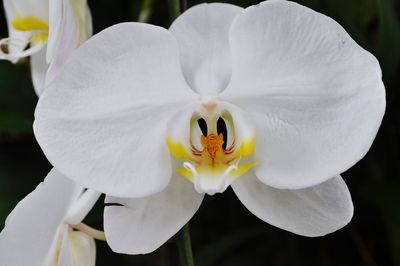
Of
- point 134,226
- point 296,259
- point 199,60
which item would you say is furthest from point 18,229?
point 296,259

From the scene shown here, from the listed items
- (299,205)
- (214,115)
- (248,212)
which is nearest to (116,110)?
(214,115)

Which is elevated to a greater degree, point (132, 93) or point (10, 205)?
point (132, 93)

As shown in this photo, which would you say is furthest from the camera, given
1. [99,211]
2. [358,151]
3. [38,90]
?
[99,211]

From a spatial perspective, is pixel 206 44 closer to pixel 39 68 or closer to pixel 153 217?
pixel 153 217

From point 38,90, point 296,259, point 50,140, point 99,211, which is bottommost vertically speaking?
point 296,259

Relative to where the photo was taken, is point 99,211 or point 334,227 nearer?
point 334,227

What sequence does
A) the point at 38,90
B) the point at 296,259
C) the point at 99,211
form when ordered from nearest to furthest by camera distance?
1. the point at 38,90
2. the point at 99,211
3. the point at 296,259

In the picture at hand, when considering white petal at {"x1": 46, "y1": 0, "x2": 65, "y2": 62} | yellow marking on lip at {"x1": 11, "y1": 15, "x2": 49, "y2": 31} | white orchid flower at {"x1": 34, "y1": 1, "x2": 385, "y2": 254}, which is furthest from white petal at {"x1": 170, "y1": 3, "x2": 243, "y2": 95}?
yellow marking on lip at {"x1": 11, "y1": 15, "x2": 49, "y2": 31}

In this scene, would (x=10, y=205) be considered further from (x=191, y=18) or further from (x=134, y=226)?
(x=191, y=18)
